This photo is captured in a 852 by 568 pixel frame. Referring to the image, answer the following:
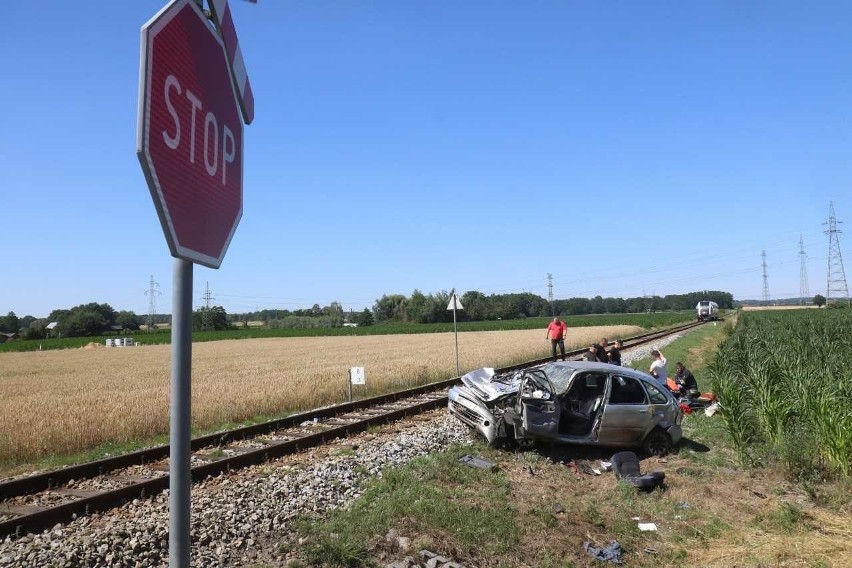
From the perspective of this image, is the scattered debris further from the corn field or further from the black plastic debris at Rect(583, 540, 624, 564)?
the corn field

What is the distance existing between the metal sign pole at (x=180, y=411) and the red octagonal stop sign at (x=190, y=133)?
10cm

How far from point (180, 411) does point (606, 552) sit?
20.2 ft

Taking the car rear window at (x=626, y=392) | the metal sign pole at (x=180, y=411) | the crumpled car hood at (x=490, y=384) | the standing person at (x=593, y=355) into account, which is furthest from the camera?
the standing person at (x=593, y=355)

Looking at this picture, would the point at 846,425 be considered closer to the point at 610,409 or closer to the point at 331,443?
the point at 610,409

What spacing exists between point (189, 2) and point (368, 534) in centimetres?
579

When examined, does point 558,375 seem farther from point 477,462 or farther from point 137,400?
point 137,400

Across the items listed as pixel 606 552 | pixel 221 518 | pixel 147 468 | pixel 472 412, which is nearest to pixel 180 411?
pixel 221 518

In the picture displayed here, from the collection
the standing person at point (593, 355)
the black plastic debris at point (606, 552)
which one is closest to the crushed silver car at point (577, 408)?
the black plastic debris at point (606, 552)

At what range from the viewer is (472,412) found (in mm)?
10758

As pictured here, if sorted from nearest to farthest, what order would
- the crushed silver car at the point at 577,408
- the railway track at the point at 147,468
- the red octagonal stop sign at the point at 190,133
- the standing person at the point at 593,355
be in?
1. the red octagonal stop sign at the point at 190,133
2. the railway track at the point at 147,468
3. the crushed silver car at the point at 577,408
4. the standing person at the point at 593,355

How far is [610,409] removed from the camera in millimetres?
10430

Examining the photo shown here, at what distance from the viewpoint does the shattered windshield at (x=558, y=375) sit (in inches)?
433

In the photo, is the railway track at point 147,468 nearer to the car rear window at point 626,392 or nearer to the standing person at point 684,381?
the car rear window at point 626,392

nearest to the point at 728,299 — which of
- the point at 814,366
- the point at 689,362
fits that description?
the point at 689,362
